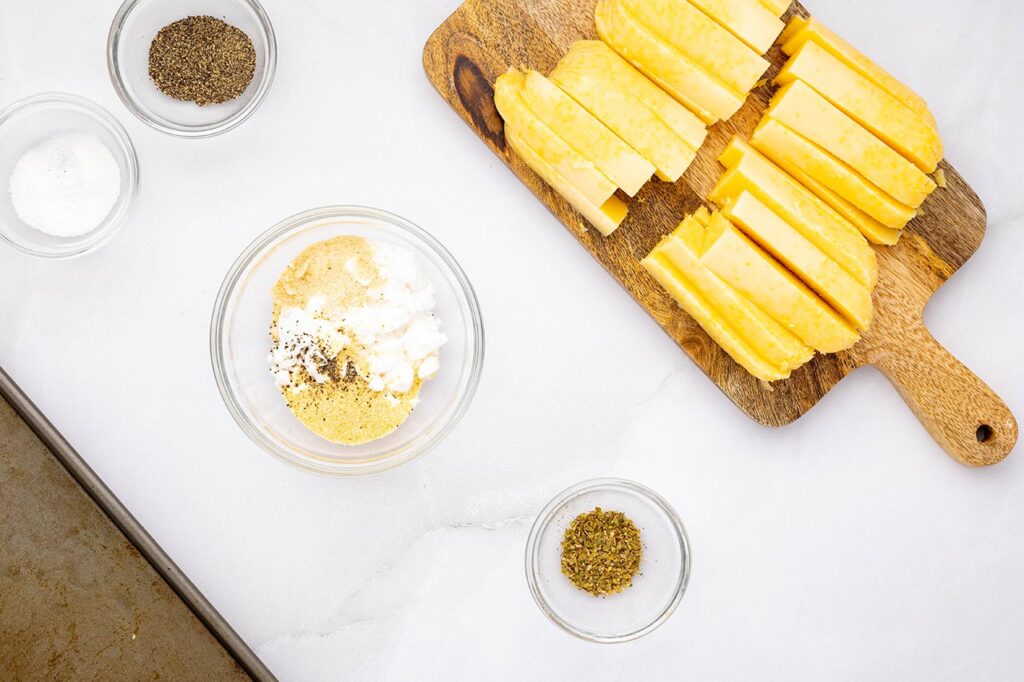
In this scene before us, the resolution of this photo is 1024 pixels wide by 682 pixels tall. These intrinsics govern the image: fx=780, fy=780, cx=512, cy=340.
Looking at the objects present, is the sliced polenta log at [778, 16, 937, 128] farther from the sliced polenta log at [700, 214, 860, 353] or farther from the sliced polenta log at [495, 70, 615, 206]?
the sliced polenta log at [495, 70, 615, 206]

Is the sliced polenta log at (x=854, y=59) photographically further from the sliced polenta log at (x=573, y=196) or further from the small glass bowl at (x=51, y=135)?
the small glass bowl at (x=51, y=135)

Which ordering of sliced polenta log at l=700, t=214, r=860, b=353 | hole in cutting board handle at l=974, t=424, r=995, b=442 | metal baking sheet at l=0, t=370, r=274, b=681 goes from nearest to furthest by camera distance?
sliced polenta log at l=700, t=214, r=860, b=353
metal baking sheet at l=0, t=370, r=274, b=681
hole in cutting board handle at l=974, t=424, r=995, b=442

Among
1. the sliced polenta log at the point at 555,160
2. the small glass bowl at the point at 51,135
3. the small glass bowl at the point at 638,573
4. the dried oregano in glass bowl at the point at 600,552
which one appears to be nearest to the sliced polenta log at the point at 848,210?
the sliced polenta log at the point at 555,160

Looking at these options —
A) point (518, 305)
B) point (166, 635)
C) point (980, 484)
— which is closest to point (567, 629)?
point (518, 305)

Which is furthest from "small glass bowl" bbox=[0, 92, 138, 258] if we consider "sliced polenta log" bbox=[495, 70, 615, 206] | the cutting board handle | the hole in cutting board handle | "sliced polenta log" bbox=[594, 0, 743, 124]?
the hole in cutting board handle

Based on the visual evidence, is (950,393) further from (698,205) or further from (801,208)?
(698,205)

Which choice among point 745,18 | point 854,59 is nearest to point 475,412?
point 745,18

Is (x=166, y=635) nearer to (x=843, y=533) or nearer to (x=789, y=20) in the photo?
(x=843, y=533)
